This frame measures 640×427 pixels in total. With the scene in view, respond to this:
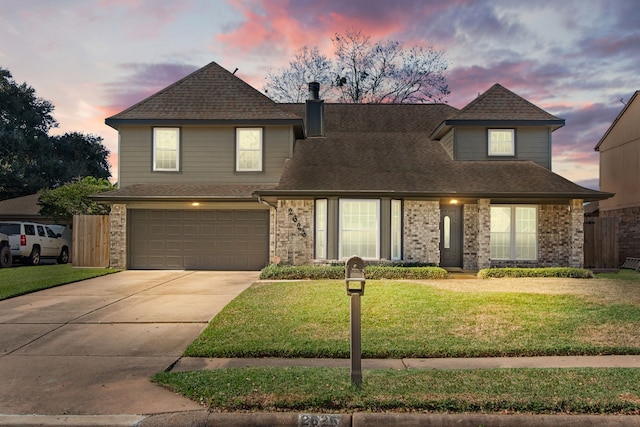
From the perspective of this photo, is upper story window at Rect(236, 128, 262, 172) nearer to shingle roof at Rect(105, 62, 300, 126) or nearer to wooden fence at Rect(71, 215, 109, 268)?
shingle roof at Rect(105, 62, 300, 126)

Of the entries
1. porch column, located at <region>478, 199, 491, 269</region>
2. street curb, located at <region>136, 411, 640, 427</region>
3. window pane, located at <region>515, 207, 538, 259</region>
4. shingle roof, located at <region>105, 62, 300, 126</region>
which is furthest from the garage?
street curb, located at <region>136, 411, 640, 427</region>

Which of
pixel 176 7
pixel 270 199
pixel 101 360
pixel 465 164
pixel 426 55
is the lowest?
pixel 101 360

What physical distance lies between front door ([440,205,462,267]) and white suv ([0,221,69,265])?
1573 centimetres

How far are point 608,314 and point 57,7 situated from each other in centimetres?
1572

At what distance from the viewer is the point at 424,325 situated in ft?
25.7

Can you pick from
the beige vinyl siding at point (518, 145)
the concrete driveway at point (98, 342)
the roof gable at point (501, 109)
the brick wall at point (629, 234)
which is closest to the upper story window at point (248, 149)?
the concrete driveway at point (98, 342)

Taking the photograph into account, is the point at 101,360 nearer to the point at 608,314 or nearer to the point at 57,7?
the point at 608,314

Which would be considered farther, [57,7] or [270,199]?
[270,199]

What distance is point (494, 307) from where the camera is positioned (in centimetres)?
910

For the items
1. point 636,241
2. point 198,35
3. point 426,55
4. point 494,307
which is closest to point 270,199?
point 198,35

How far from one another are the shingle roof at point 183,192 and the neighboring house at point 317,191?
0.17ft

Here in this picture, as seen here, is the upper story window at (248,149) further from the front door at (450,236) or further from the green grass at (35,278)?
the front door at (450,236)

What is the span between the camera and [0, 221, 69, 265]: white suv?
60.0 feet

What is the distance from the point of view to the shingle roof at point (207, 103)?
17.3 meters
